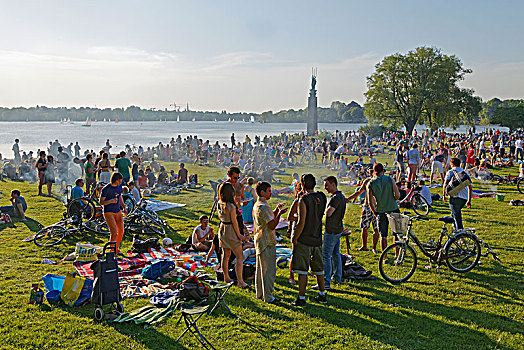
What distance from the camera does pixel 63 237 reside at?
366 inches

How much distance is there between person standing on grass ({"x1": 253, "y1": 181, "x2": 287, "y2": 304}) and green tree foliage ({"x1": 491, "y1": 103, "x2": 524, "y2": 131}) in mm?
69349

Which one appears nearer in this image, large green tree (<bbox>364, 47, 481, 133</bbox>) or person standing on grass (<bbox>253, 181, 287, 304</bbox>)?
person standing on grass (<bbox>253, 181, 287, 304</bbox>)

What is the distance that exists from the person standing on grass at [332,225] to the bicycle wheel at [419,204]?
6528 millimetres

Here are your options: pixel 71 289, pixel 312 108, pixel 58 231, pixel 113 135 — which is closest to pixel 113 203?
pixel 58 231

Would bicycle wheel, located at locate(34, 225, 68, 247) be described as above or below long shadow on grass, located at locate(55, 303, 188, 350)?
above

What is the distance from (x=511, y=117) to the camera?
217ft

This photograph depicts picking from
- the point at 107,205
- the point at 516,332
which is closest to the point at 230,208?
the point at 107,205

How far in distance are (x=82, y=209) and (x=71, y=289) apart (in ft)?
15.3

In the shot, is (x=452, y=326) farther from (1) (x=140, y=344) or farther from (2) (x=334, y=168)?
(2) (x=334, y=168)

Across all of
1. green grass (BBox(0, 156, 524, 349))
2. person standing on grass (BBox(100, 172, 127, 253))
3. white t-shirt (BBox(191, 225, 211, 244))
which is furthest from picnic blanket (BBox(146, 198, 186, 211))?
green grass (BBox(0, 156, 524, 349))

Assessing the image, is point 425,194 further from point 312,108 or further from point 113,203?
point 312,108

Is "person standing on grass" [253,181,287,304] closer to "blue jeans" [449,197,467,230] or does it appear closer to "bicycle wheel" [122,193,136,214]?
"blue jeans" [449,197,467,230]

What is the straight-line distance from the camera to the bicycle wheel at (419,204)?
1238 centimetres

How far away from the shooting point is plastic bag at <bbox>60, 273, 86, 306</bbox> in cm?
597
